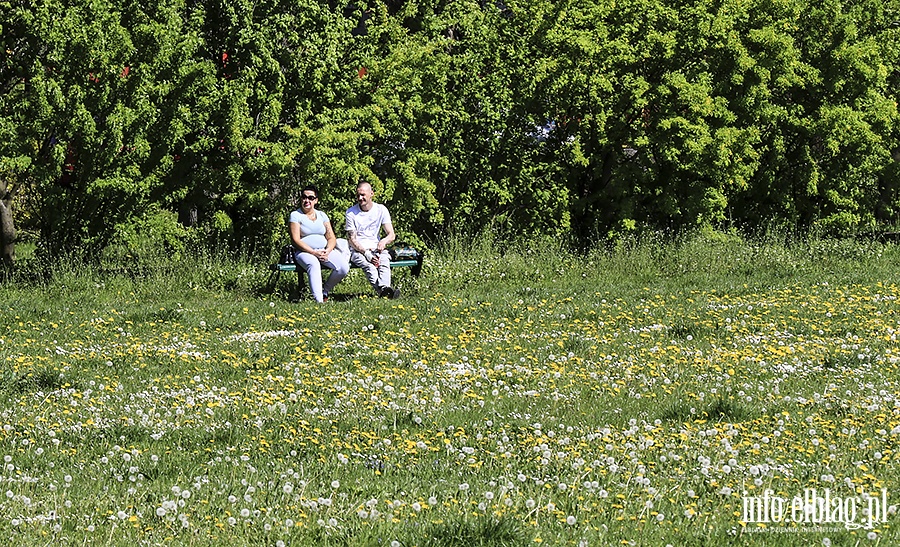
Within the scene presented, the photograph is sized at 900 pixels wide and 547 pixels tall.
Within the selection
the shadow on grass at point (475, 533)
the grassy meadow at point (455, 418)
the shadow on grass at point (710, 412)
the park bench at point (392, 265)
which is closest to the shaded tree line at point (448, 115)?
the park bench at point (392, 265)

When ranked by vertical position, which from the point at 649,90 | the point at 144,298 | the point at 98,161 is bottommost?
the point at 144,298

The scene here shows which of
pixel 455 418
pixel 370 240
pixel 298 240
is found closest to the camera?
pixel 455 418

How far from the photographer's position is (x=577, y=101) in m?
15.1

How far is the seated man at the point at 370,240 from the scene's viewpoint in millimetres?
12227

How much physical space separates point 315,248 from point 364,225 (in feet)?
1.92

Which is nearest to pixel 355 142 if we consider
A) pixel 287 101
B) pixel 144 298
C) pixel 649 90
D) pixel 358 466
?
pixel 287 101

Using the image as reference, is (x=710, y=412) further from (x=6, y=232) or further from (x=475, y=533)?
(x=6, y=232)

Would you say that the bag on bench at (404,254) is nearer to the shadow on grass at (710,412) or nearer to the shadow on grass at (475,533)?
the shadow on grass at (710,412)

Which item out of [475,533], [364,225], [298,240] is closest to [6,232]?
[298,240]

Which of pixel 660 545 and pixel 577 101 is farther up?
pixel 577 101

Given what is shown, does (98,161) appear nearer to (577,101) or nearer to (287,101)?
(287,101)

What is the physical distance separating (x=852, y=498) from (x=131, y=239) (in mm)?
9596

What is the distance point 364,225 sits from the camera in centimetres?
1245

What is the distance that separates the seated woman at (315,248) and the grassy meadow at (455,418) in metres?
0.48
